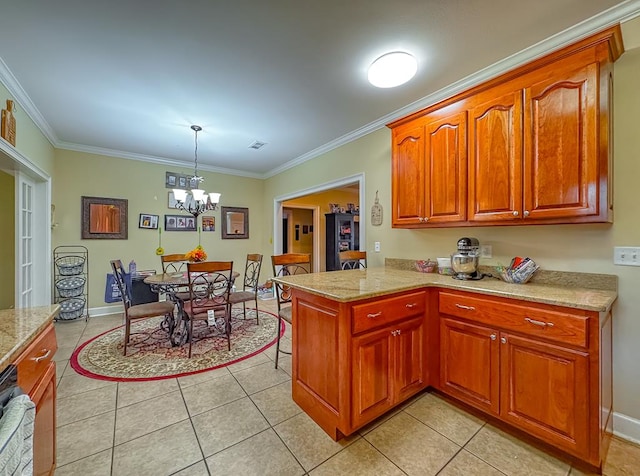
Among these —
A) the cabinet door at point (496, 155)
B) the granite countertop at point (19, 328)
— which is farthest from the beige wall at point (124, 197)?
the cabinet door at point (496, 155)

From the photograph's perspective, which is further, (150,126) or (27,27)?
(150,126)

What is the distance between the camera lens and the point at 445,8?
169 centimetres

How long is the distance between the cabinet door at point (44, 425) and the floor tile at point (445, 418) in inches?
76.7

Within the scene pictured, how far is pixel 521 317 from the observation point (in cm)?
162

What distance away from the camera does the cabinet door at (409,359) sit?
187cm

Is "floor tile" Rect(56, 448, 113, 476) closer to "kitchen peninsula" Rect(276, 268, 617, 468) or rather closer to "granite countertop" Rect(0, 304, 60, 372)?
"granite countertop" Rect(0, 304, 60, 372)

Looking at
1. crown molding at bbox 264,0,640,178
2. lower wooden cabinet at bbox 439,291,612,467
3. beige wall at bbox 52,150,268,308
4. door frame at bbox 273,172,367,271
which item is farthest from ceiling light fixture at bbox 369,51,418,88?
beige wall at bbox 52,150,268,308

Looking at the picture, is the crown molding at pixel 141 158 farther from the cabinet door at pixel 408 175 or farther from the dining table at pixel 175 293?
the cabinet door at pixel 408 175

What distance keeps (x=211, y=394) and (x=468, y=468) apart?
1.79m

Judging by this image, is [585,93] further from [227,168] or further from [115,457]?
[227,168]

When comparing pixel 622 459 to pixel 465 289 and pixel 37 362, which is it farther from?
pixel 37 362

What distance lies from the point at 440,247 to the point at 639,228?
127cm

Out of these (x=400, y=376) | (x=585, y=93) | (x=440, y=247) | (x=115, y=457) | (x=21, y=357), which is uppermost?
(x=585, y=93)

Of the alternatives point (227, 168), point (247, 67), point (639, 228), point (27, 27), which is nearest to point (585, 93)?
point (639, 228)
